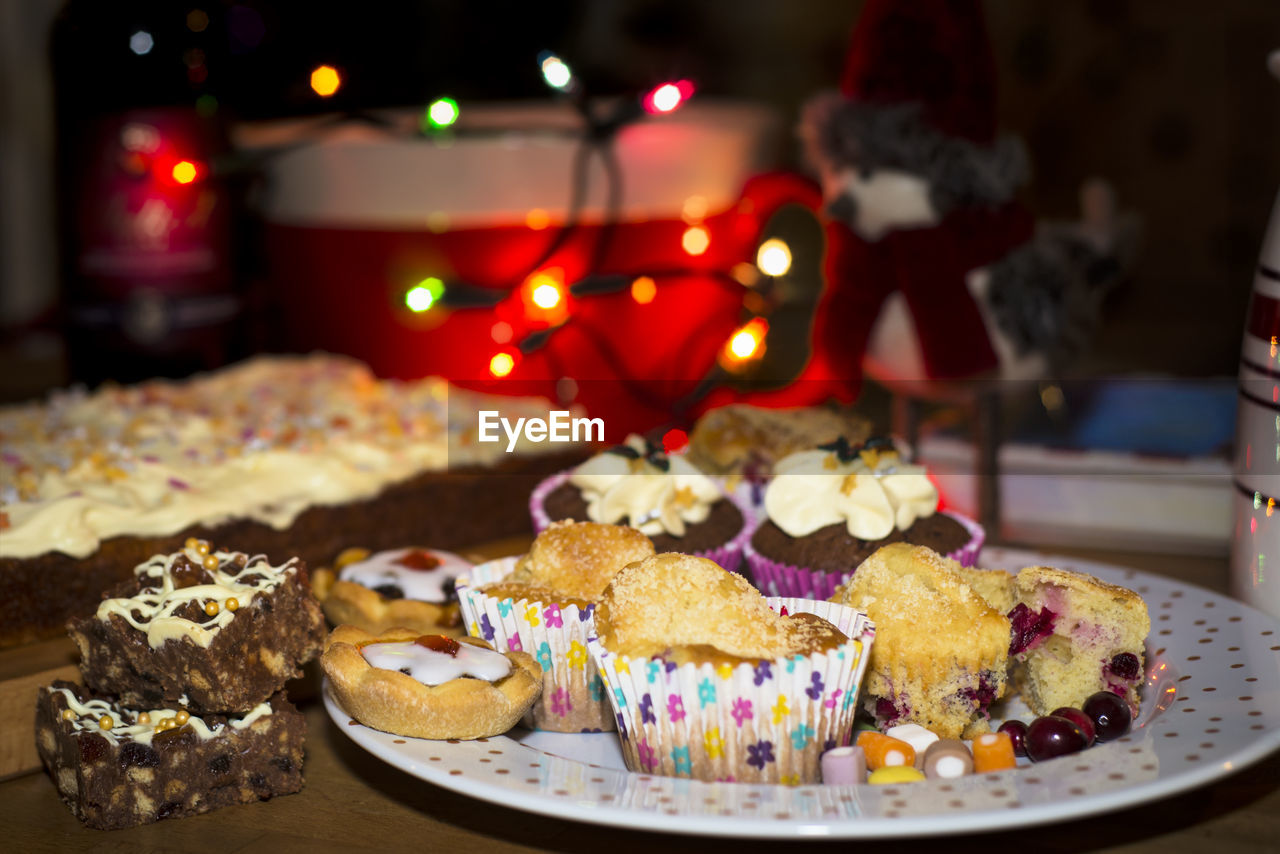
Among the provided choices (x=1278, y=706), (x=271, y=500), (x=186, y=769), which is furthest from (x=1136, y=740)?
(x=271, y=500)

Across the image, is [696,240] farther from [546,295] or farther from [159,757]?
[159,757]

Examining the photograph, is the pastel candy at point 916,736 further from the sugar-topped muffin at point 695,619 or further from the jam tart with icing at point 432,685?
the jam tart with icing at point 432,685

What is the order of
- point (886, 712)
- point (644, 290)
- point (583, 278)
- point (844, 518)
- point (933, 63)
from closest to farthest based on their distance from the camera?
1. point (886, 712)
2. point (844, 518)
3. point (933, 63)
4. point (583, 278)
5. point (644, 290)

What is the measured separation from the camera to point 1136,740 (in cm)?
96

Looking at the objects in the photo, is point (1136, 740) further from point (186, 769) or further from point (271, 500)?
point (271, 500)

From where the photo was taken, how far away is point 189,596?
42.5 inches

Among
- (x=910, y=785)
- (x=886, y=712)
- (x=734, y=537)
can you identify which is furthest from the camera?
(x=734, y=537)

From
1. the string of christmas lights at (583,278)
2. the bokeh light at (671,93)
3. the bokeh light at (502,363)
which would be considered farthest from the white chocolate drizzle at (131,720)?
the bokeh light at (671,93)

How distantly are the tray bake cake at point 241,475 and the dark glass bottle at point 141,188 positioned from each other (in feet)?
0.47

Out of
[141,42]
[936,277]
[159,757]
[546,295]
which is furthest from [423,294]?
[159,757]

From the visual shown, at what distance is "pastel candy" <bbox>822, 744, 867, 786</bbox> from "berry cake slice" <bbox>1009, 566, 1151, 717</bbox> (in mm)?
256

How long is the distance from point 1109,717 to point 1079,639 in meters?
0.09

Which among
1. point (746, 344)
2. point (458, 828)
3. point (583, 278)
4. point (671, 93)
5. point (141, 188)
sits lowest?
point (458, 828)

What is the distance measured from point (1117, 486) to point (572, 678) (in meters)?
0.91
